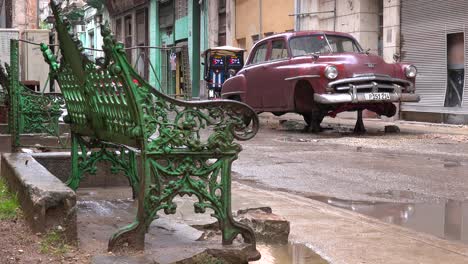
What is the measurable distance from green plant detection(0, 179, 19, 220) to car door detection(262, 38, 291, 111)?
8.96 metres

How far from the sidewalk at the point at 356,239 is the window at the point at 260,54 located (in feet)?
30.7

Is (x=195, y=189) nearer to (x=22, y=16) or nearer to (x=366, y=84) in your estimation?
(x=366, y=84)

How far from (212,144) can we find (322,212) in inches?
82.3

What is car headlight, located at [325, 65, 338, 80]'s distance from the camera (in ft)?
39.5

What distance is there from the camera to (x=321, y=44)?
13.5 meters

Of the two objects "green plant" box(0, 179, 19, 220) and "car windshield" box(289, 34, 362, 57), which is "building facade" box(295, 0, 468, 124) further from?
"green plant" box(0, 179, 19, 220)

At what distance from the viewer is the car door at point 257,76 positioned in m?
14.2

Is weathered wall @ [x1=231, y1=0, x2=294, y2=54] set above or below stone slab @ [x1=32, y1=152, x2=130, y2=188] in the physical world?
above

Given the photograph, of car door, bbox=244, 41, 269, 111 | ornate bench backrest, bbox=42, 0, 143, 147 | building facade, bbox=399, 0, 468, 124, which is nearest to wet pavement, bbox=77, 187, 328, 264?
ornate bench backrest, bbox=42, 0, 143, 147

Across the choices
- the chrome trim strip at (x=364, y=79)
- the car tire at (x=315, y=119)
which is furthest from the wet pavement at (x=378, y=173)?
the chrome trim strip at (x=364, y=79)

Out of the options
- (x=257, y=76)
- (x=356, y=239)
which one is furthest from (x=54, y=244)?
(x=257, y=76)

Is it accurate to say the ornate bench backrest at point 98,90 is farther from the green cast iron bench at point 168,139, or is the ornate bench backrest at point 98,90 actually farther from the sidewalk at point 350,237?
the sidewalk at point 350,237

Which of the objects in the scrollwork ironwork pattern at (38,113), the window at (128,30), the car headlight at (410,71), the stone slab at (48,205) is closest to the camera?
the stone slab at (48,205)

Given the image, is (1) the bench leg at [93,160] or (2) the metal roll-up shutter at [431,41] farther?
(2) the metal roll-up shutter at [431,41]
